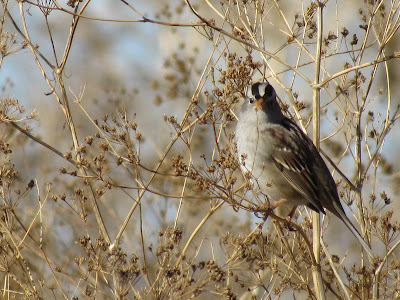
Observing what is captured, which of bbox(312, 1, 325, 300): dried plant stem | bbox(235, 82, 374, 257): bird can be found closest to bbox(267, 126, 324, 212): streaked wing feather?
bbox(235, 82, 374, 257): bird

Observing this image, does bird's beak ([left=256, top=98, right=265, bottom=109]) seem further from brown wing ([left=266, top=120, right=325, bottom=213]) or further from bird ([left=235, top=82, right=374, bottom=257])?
brown wing ([left=266, top=120, right=325, bottom=213])

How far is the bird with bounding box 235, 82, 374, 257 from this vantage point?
19.8 ft

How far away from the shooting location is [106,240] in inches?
191

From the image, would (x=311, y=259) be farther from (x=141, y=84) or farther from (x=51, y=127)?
(x=141, y=84)

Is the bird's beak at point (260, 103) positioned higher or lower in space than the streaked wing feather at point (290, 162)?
higher

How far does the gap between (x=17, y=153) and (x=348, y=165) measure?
592cm

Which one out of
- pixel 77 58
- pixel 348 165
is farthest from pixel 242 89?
pixel 77 58

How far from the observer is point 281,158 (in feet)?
20.4

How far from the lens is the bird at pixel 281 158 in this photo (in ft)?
19.8

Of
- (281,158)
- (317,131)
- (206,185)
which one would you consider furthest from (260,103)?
(206,185)

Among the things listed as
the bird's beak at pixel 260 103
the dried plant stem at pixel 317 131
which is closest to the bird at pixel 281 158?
the bird's beak at pixel 260 103

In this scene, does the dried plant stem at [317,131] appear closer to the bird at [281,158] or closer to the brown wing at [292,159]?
the bird at [281,158]

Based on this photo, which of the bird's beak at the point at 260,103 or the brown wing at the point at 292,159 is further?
the brown wing at the point at 292,159

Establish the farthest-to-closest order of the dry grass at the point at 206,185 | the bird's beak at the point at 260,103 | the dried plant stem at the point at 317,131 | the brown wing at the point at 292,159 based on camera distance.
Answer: the brown wing at the point at 292,159 < the bird's beak at the point at 260,103 < the dried plant stem at the point at 317,131 < the dry grass at the point at 206,185
